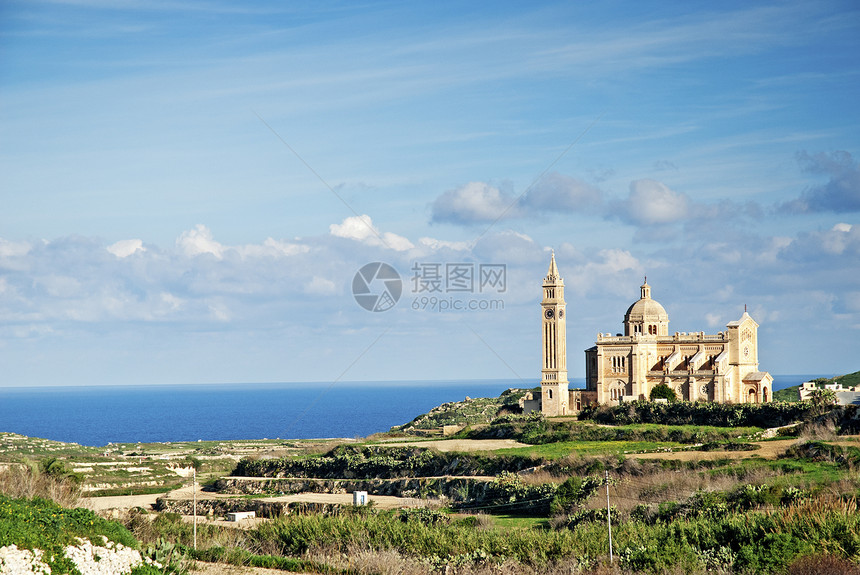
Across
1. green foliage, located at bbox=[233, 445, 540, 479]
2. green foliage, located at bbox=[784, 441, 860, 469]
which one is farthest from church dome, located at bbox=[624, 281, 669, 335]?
green foliage, located at bbox=[784, 441, 860, 469]

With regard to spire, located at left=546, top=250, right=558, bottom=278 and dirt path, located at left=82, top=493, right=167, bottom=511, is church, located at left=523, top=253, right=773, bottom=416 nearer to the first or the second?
spire, located at left=546, top=250, right=558, bottom=278

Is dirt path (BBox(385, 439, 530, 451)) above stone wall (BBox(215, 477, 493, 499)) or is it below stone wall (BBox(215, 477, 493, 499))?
above

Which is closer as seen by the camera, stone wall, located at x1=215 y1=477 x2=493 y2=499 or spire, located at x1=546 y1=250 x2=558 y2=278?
stone wall, located at x1=215 y1=477 x2=493 y2=499

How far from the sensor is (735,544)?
20578mm

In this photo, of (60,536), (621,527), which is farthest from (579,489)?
(60,536)

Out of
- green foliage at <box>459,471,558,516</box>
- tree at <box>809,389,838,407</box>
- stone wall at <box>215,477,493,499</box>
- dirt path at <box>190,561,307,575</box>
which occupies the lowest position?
stone wall at <box>215,477,493,499</box>

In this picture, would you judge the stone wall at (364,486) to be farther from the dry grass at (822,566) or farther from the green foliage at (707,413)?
the dry grass at (822,566)

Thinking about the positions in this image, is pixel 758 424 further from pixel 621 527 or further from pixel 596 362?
pixel 621 527

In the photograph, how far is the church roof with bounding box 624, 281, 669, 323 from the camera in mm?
64188

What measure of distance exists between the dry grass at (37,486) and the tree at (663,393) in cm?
3802

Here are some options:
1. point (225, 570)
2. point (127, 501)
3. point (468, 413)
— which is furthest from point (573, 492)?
point (468, 413)

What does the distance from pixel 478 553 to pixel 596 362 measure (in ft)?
142

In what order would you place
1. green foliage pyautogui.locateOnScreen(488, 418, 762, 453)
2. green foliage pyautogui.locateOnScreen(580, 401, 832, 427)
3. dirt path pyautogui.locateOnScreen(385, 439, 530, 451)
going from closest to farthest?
green foliage pyautogui.locateOnScreen(488, 418, 762, 453), dirt path pyautogui.locateOnScreen(385, 439, 530, 451), green foliage pyautogui.locateOnScreen(580, 401, 832, 427)

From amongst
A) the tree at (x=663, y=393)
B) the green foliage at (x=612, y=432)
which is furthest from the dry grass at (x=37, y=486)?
the tree at (x=663, y=393)
